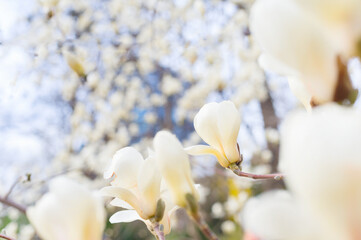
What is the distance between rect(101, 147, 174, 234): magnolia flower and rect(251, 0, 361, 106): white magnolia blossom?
209mm

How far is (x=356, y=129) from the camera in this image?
191 millimetres

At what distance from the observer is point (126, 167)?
1.46ft

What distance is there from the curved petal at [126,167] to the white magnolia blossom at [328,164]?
0.28 metres

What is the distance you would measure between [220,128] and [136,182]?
0.15 m

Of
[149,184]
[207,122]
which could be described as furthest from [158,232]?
[207,122]

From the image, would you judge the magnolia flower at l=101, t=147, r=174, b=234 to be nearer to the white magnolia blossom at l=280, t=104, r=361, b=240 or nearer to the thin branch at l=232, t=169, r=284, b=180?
the thin branch at l=232, t=169, r=284, b=180

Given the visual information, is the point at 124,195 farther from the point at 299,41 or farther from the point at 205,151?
the point at 299,41

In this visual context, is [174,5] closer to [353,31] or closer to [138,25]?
[138,25]

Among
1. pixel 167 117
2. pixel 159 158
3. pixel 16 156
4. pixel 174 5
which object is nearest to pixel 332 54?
pixel 159 158

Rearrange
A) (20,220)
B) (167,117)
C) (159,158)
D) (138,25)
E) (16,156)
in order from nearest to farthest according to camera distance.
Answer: (159,158) → (20,220) → (138,25) → (167,117) → (16,156)

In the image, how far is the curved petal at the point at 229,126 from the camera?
508mm

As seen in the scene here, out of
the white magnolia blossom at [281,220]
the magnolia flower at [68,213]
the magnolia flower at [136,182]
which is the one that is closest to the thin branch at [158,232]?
the magnolia flower at [136,182]

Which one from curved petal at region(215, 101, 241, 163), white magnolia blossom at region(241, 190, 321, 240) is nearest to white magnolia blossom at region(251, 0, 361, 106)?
white magnolia blossom at region(241, 190, 321, 240)

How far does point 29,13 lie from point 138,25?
1157 millimetres
